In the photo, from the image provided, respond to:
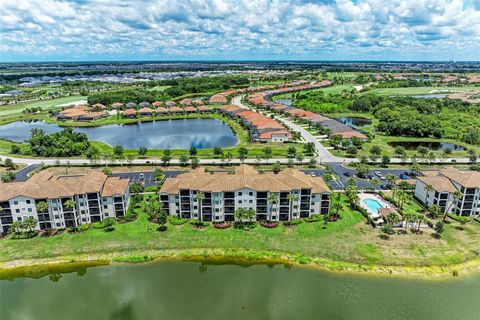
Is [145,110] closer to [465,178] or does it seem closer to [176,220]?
[176,220]

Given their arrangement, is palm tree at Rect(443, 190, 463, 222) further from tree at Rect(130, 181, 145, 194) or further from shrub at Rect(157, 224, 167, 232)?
tree at Rect(130, 181, 145, 194)

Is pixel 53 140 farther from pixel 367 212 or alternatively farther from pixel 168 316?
pixel 367 212

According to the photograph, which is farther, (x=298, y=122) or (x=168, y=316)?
(x=298, y=122)

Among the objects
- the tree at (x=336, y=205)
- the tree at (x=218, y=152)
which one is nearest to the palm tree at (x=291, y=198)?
the tree at (x=336, y=205)

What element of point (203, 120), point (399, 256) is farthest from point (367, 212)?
point (203, 120)

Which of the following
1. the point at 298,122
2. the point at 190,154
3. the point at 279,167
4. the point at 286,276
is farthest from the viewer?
the point at 298,122

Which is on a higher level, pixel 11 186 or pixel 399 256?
pixel 11 186

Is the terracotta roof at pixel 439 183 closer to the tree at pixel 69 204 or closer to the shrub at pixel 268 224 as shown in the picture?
the shrub at pixel 268 224
